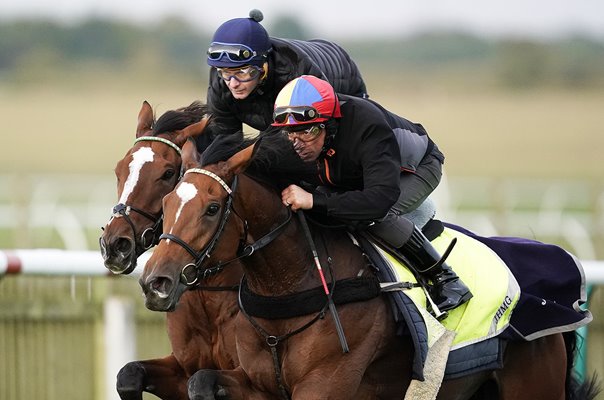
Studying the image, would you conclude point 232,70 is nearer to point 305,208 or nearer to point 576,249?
point 305,208

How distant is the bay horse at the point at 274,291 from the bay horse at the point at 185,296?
0.49 meters

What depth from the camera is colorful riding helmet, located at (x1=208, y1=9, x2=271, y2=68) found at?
550cm

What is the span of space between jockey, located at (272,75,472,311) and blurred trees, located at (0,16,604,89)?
40913 mm

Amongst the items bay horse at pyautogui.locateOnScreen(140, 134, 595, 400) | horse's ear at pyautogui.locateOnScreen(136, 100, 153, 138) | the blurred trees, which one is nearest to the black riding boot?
bay horse at pyautogui.locateOnScreen(140, 134, 595, 400)

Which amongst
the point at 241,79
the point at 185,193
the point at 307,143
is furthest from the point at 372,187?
the point at 241,79

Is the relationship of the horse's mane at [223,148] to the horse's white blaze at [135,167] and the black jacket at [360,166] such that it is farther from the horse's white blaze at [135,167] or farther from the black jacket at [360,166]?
the horse's white blaze at [135,167]

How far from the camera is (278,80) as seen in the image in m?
5.77

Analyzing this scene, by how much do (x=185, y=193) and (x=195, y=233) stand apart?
160 millimetres

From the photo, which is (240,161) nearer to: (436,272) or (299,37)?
(436,272)

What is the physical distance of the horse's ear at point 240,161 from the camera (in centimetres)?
484

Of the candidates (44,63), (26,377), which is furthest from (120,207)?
(44,63)

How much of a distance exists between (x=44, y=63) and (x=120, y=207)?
5194 cm

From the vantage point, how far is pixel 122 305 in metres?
7.32

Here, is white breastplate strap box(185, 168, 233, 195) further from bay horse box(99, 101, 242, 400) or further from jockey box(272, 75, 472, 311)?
bay horse box(99, 101, 242, 400)
